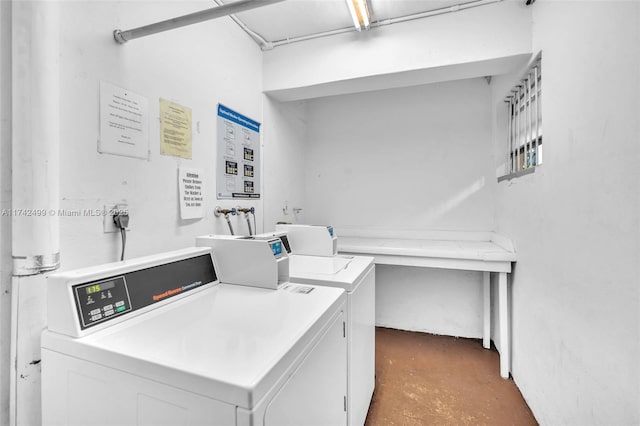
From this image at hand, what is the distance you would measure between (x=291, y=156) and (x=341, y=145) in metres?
0.57

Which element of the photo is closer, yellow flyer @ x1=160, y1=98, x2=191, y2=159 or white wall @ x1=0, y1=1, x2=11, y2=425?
white wall @ x1=0, y1=1, x2=11, y2=425

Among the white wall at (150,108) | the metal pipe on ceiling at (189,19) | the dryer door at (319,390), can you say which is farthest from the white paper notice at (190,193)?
the dryer door at (319,390)

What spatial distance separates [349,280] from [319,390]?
1.53ft

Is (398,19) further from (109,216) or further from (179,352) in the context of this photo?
(179,352)

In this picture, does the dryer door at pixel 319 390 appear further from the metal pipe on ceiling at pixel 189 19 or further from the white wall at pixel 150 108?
the metal pipe on ceiling at pixel 189 19

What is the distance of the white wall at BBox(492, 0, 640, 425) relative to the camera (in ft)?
2.92

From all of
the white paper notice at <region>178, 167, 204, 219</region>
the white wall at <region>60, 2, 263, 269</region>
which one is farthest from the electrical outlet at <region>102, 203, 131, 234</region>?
the white paper notice at <region>178, 167, 204, 219</region>

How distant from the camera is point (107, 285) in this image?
876 mm

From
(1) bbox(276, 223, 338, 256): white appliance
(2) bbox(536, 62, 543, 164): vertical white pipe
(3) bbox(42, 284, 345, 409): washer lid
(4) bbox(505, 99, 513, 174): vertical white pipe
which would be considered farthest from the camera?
(4) bbox(505, 99, 513, 174): vertical white pipe

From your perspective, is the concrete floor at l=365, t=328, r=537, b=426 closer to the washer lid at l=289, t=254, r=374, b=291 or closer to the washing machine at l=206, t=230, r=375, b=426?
the washing machine at l=206, t=230, r=375, b=426

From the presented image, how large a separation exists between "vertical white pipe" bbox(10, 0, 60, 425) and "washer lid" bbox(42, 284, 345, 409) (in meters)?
0.15

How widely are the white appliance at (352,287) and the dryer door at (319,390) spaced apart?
0.37 ft

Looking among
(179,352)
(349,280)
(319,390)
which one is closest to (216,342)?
(179,352)

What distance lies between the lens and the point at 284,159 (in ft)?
8.68
